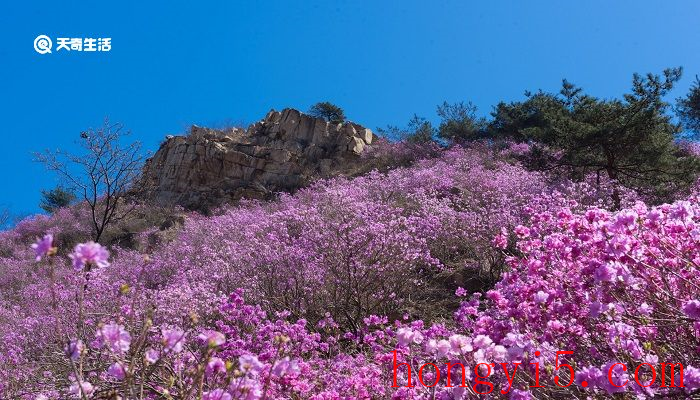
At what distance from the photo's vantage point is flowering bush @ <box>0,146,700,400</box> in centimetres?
262

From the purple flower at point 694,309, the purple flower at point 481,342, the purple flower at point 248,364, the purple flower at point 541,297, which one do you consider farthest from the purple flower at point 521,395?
the purple flower at point 248,364

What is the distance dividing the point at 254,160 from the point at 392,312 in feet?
66.2

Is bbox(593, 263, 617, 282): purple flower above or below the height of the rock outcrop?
below

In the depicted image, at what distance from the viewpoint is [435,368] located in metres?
3.57

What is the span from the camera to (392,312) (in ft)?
24.3

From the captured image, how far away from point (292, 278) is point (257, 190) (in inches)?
679

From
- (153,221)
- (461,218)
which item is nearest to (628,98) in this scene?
(461,218)

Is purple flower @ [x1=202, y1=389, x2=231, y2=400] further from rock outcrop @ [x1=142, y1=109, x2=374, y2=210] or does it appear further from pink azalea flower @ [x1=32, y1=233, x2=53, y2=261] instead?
rock outcrop @ [x1=142, y1=109, x2=374, y2=210]

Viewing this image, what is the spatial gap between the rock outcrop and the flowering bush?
Answer: 11505mm

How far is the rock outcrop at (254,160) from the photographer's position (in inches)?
990

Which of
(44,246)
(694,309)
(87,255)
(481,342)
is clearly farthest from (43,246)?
(694,309)

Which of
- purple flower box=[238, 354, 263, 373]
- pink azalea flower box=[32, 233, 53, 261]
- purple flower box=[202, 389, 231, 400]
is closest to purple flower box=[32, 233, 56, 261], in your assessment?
pink azalea flower box=[32, 233, 53, 261]

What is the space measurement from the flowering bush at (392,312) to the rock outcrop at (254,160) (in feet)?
37.7

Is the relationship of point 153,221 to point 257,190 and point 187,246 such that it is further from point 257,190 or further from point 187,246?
point 187,246
